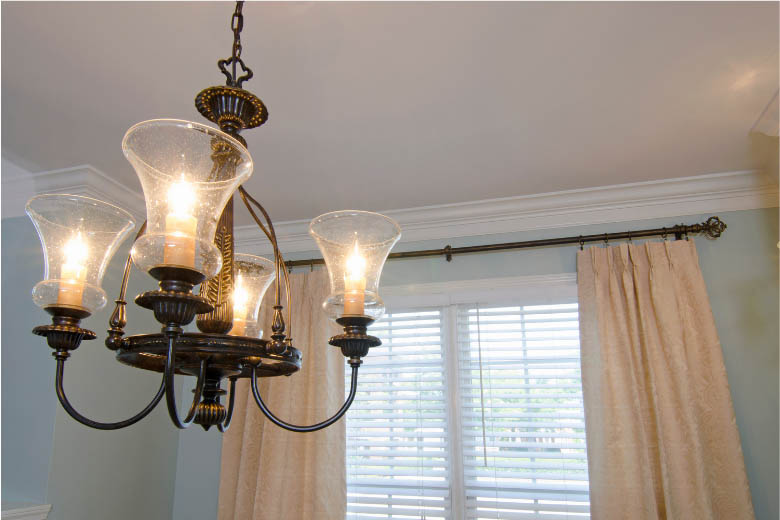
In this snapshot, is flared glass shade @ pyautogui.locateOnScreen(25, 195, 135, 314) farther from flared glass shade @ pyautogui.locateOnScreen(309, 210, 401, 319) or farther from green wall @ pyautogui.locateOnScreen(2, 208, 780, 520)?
green wall @ pyautogui.locateOnScreen(2, 208, 780, 520)

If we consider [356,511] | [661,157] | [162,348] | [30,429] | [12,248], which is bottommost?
[356,511]

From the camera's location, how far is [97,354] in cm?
259

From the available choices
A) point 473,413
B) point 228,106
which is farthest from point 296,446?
point 228,106

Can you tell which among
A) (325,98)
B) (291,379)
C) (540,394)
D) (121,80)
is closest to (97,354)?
(291,379)

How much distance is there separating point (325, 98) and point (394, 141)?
40cm

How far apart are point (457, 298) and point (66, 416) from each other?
1923 millimetres

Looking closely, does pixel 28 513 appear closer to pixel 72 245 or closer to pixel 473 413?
pixel 72 245

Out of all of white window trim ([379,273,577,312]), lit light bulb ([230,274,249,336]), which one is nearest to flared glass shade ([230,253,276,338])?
lit light bulb ([230,274,249,336])

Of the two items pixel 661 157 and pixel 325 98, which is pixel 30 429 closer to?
pixel 325 98

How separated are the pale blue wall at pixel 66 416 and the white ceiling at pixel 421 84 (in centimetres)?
57

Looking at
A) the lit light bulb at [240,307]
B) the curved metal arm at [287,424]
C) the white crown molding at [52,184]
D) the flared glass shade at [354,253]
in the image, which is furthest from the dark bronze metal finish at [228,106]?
the white crown molding at [52,184]

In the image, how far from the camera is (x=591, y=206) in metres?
2.76

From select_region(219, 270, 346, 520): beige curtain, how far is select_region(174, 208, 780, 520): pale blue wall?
0.31 metres

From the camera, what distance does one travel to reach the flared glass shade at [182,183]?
2.75 ft
